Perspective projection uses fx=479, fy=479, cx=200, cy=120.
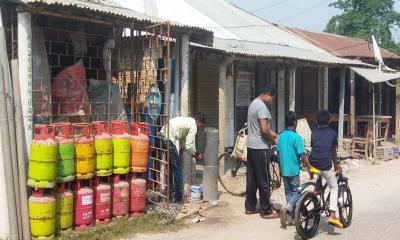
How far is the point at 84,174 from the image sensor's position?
20.2 feet

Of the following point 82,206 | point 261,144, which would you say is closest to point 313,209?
point 261,144

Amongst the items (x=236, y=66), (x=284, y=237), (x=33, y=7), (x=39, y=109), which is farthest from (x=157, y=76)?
(x=236, y=66)

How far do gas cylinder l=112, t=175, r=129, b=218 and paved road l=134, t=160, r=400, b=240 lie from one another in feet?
1.76

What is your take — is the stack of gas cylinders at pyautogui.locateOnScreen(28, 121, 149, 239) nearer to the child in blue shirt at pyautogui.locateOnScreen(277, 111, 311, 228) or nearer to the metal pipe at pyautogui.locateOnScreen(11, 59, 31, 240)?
the metal pipe at pyautogui.locateOnScreen(11, 59, 31, 240)

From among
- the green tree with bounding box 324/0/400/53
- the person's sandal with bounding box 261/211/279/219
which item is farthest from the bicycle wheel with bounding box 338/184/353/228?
the green tree with bounding box 324/0/400/53

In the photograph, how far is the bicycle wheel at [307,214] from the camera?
5961mm

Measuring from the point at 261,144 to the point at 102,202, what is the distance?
2457 mm

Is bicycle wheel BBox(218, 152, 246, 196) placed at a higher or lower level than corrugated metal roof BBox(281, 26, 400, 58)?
lower

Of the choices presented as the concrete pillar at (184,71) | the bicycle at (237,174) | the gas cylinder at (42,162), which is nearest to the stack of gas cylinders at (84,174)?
the gas cylinder at (42,162)

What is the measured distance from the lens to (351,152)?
14375 mm

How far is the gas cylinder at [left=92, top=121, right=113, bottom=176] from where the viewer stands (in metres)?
6.35

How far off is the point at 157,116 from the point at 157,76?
3.02 ft

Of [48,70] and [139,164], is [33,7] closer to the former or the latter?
[48,70]

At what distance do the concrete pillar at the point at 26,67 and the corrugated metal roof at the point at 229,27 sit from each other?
15.7 ft
